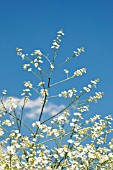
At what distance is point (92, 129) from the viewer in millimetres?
9922

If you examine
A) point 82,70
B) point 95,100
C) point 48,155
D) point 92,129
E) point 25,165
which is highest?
point 82,70

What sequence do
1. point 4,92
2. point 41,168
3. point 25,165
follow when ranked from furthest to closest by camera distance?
point 4,92, point 41,168, point 25,165

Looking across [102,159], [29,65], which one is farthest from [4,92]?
[102,159]

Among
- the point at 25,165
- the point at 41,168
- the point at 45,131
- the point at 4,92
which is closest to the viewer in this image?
the point at 25,165

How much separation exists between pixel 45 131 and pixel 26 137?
62cm

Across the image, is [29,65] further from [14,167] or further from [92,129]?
[14,167]

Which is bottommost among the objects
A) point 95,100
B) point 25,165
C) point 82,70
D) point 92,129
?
point 25,165

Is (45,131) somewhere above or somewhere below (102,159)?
above

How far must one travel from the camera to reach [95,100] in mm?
10633

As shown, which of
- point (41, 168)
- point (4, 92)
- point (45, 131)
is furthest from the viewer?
point (4, 92)

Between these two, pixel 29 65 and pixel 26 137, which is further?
pixel 29 65

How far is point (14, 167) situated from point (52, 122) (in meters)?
2.41

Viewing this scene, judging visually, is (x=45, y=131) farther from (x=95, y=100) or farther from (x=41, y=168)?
(x=95, y=100)

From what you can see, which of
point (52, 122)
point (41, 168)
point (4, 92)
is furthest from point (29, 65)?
point (41, 168)
